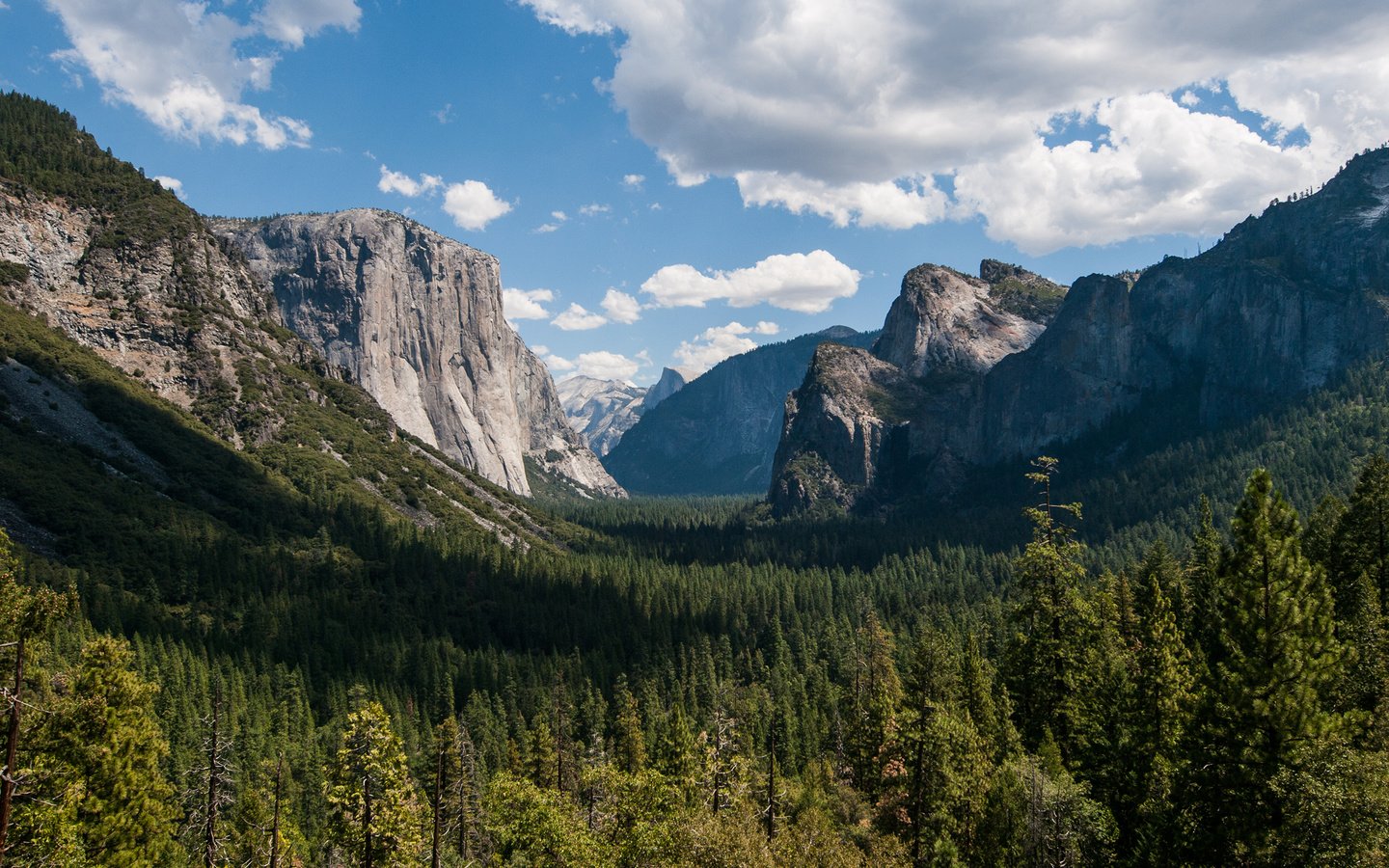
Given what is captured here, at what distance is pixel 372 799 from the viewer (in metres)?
29.0

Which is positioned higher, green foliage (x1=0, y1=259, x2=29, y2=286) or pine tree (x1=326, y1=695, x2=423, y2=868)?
green foliage (x1=0, y1=259, x2=29, y2=286)

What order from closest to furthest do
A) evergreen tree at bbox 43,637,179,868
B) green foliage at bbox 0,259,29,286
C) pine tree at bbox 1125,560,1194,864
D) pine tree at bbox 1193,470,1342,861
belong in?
pine tree at bbox 1193,470,1342,861, evergreen tree at bbox 43,637,179,868, pine tree at bbox 1125,560,1194,864, green foliage at bbox 0,259,29,286

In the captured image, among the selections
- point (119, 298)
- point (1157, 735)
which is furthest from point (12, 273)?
point (1157, 735)

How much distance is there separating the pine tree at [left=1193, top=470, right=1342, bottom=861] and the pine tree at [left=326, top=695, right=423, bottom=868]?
27.2 meters

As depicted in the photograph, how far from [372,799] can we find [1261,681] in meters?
29.9

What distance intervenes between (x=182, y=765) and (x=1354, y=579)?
81459 millimetres

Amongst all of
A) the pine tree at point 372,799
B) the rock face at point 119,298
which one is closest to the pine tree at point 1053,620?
the pine tree at point 372,799

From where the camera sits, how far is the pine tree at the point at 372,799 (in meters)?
28.5

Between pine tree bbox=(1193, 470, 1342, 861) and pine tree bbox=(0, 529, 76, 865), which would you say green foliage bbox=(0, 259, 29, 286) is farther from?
pine tree bbox=(1193, 470, 1342, 861)

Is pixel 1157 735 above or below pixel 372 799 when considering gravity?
above

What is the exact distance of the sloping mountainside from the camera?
141250 mm

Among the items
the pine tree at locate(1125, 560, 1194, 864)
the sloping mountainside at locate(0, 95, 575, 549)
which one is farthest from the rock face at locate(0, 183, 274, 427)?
the pine tree at locate(1125, 560, 1194, 864)

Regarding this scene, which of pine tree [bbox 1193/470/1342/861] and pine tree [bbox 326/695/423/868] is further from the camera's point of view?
pine tree [bbox 326/695/423/868]

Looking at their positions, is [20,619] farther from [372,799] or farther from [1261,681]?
[1261,681]
